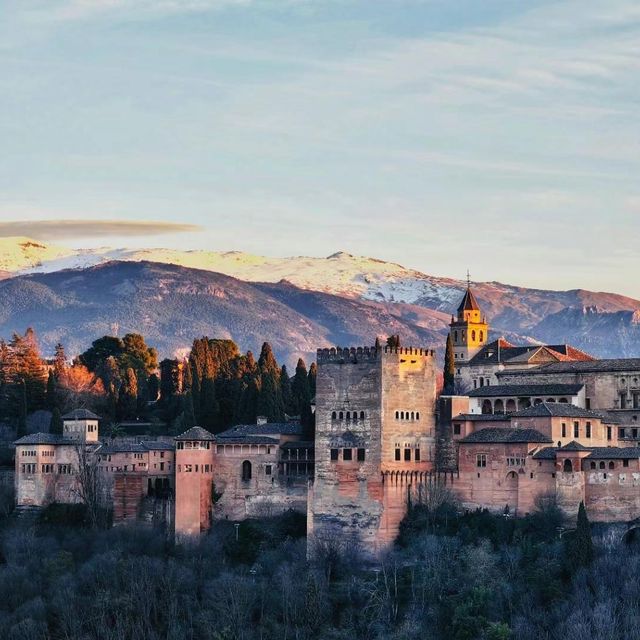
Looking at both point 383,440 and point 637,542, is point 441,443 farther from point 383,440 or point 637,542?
point 637,542

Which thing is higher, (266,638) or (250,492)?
(250,492)

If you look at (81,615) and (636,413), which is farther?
(636,413)

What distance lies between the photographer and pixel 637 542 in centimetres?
6328

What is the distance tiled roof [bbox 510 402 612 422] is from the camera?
221 feet

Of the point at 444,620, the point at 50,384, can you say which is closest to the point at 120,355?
the point at 50,384

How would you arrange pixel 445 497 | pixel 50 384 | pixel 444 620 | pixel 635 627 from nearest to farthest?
pixel 635 627
pixel 444 620
pixel 445 497
pixel 50 384

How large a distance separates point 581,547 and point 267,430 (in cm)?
1700

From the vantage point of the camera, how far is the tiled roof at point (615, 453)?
64.5 m

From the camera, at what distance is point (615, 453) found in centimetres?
6481

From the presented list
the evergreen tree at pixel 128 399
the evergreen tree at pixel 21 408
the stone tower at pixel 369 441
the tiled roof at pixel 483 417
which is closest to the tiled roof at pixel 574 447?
the tiled roof at pixel 483 417

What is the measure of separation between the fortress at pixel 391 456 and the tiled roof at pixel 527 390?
73 mm

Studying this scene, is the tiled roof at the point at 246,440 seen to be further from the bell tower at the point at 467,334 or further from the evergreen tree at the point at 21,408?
the evergreen tree at the point at 21,408

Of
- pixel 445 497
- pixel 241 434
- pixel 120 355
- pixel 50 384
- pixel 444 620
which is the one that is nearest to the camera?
pixel 444 620

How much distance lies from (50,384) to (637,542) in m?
37.2
